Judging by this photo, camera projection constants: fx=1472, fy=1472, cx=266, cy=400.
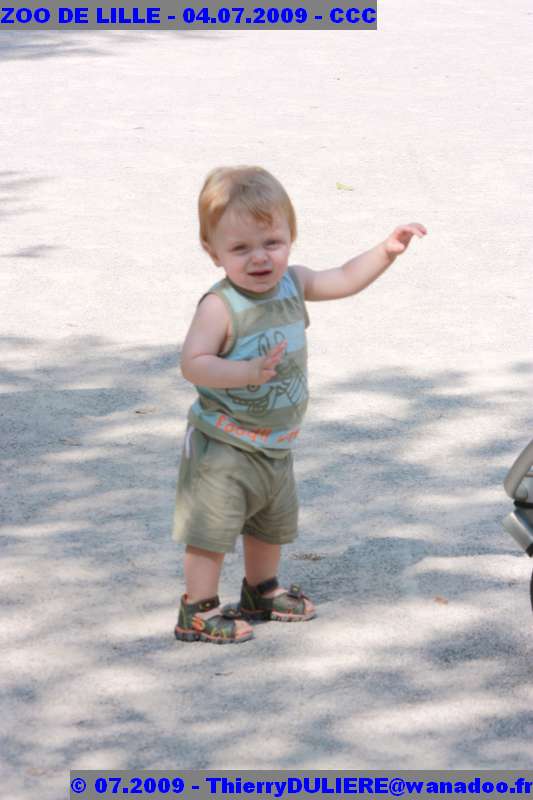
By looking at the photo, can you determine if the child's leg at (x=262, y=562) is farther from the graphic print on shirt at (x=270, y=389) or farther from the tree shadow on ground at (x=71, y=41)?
the tree shadow on ground at (x=71, y=41)

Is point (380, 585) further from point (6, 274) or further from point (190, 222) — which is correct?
point (190, 222)

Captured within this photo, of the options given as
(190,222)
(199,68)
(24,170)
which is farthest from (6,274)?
(199,68)

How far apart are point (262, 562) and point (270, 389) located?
19.2 inches

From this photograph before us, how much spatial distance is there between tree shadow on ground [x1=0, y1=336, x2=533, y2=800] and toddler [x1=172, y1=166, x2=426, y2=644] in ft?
0.71

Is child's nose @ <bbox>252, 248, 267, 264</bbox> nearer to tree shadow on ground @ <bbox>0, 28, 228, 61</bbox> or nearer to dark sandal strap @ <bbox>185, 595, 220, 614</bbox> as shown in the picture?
dark sandal strap @ <bbox>185, 595, 220, 614</bbox>

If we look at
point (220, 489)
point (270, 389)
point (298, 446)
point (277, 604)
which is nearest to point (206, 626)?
point (277, 604)

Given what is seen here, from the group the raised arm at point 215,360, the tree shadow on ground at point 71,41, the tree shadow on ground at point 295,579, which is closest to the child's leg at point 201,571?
the tree shadow on ground at point 295,579

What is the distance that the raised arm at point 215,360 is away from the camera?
3156 mm

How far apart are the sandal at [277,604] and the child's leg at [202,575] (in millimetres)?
117

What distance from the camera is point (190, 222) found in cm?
725

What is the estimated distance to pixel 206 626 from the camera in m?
3.48

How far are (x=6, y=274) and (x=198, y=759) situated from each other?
12.5 ft

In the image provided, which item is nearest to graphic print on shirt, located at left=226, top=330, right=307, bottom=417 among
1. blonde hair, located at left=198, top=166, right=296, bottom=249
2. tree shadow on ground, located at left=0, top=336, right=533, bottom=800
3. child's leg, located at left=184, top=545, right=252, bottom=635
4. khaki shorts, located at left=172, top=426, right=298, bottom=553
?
khaki shorts, located at left=172, top=426, right=298, bottom=553

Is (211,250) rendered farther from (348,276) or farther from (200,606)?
(200,606)
